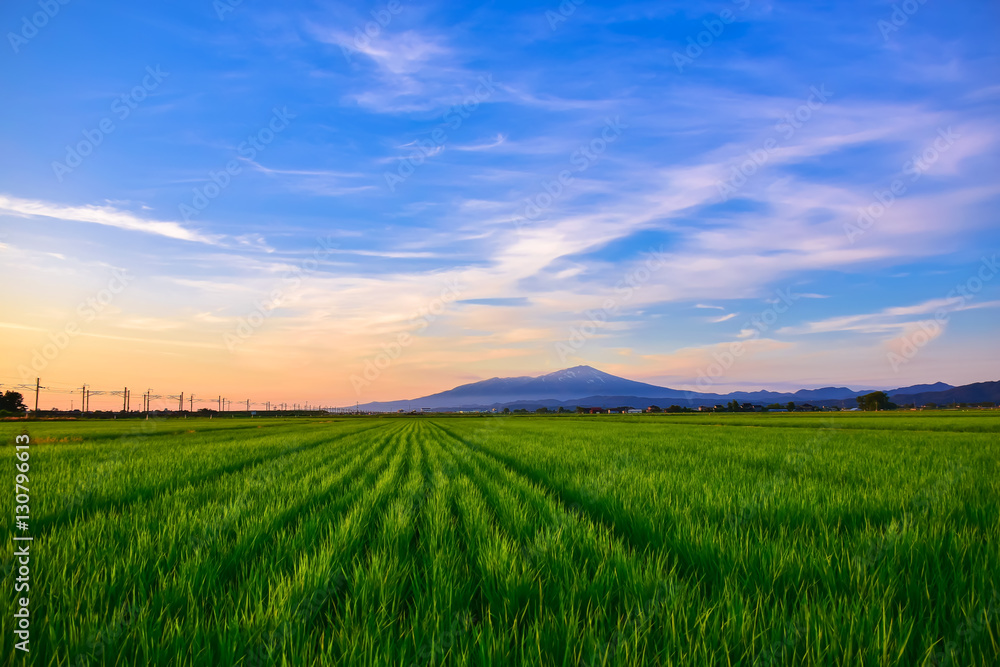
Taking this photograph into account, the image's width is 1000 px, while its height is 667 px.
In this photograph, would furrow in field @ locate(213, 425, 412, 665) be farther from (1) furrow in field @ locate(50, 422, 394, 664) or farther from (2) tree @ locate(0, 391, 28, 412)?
(2) tree @ locate(0, 391, 28, 412)

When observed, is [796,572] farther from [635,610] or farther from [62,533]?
[62,533]

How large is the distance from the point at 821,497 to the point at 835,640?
168 inches

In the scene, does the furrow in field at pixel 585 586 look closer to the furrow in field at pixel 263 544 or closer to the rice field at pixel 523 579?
the rice field at pixel 523 579

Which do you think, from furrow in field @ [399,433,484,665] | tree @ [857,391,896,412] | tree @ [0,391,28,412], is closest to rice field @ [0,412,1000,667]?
furrow in field @ [399,433,484,665]

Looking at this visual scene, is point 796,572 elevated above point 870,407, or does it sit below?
above

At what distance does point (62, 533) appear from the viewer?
13.2 ft

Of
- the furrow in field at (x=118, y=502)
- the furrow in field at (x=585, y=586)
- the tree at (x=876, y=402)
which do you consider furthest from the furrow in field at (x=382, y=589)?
the tree at (x=876, y=402)

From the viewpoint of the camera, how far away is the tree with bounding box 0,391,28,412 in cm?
8638

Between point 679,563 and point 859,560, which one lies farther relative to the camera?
point 679,563

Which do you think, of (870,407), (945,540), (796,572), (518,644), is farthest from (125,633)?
(870,407)

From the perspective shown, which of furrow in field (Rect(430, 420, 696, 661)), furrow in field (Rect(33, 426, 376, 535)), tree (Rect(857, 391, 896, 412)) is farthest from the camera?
tree (Rect(857, 391, 896, 412))

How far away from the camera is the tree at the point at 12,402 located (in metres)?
86.4

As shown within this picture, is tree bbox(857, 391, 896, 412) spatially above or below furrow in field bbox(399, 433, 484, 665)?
below

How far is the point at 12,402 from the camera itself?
90250 mm
